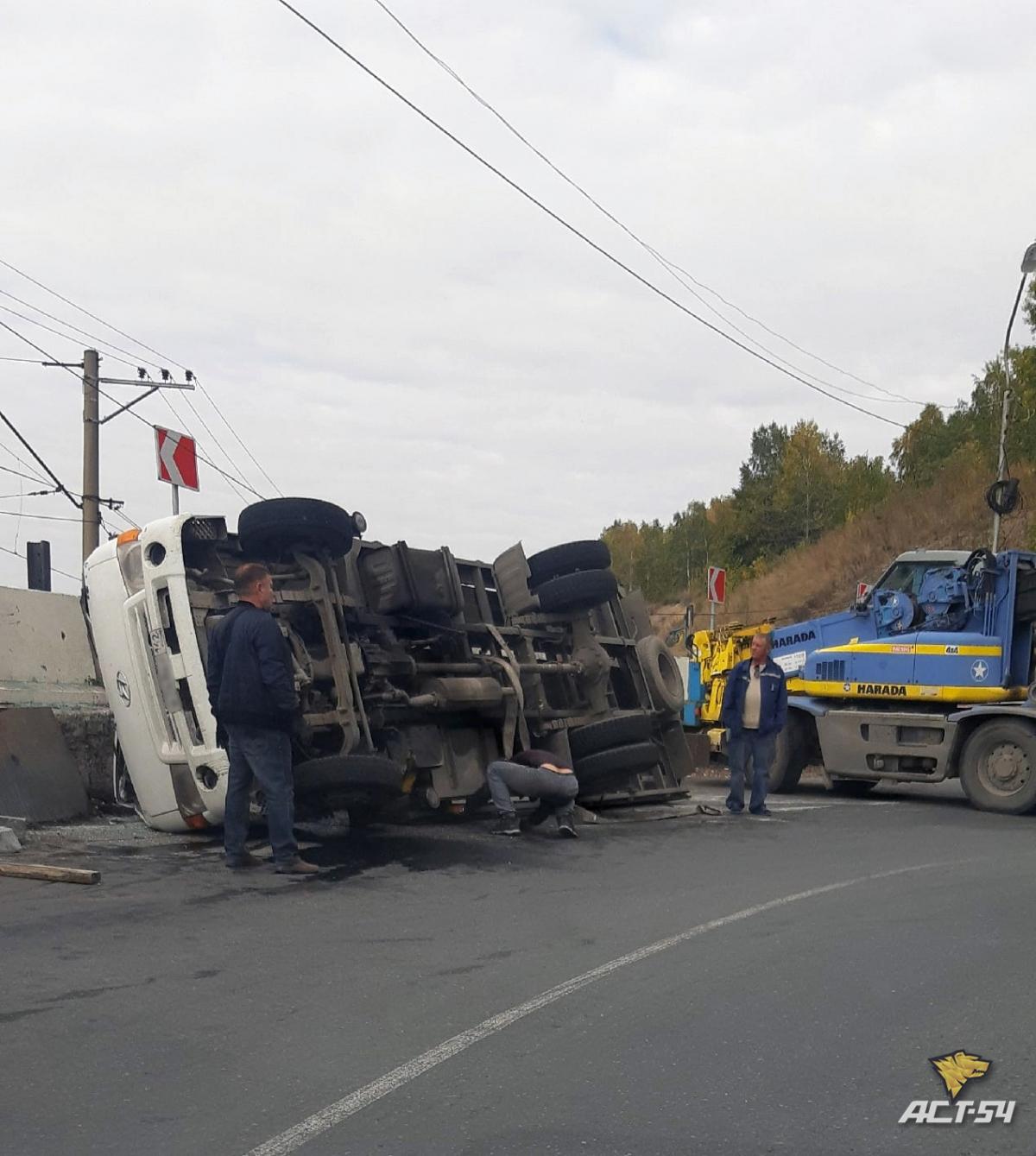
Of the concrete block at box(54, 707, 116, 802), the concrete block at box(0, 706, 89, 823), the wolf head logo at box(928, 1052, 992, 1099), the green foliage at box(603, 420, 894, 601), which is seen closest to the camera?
the wolf head logo at box(928, 1052, 992, 1099)

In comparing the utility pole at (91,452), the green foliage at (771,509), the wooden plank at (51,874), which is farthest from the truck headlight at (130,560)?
the green foliage at (771,509)

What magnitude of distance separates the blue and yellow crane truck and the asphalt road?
198 inches

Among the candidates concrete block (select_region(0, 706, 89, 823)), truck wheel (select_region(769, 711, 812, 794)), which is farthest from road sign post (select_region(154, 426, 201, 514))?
truck wheel (select_region(769, 711, 812, 794))

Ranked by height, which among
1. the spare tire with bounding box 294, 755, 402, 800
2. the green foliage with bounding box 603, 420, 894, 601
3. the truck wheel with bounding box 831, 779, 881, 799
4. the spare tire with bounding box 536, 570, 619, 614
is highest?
the green foliage with bounding box 603, 420, 894, 601

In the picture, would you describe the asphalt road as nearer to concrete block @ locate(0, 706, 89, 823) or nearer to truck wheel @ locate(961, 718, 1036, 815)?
concrete block @ locate(0, 706, 89, 823)

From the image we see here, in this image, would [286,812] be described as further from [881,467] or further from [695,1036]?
[881,467]

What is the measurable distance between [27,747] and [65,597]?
270 cm

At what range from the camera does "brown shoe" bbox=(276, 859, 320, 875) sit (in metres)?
7.68

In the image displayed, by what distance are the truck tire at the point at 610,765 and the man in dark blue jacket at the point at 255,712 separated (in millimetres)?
3439

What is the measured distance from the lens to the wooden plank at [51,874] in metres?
7.06

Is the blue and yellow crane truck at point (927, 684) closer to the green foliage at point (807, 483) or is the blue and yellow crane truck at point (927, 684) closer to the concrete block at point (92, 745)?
the concrete block at point (92, 745)

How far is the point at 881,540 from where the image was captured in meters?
43.8

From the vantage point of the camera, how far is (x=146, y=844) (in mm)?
8680

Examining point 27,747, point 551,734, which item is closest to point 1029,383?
point 551,734
